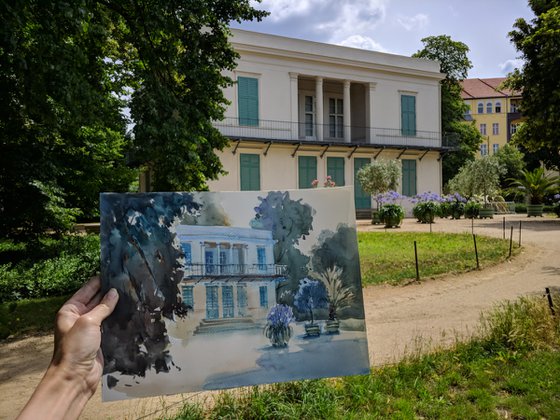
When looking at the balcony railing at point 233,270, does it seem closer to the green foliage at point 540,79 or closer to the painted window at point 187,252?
the painted window at point 187,252

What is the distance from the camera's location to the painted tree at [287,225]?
2664mm

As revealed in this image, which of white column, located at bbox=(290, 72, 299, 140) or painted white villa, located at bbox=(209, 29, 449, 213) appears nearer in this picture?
painted white villa, located at bbox=(209, 29, 449, 213)

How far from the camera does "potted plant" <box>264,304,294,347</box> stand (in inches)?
104

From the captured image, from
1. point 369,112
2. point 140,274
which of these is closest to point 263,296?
point 140,274

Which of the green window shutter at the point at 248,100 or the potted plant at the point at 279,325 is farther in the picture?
the green window shutter at the point at 248,100

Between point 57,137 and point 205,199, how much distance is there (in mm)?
9506

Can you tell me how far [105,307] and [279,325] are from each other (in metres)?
1.02

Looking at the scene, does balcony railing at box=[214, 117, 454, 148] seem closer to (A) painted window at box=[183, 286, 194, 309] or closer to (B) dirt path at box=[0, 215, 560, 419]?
(B) dirt path at box=[0, 215, 560, 419]

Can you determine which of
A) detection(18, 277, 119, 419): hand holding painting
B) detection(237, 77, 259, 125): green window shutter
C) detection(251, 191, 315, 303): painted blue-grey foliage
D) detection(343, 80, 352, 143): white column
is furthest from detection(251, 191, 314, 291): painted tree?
detection(343, 80, 352, 143): white column

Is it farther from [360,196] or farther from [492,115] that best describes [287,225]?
[492,115]

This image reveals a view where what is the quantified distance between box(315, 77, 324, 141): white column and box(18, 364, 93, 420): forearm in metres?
28.9

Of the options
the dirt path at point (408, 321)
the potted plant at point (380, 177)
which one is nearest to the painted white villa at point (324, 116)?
the potted plant at point (380, 177)

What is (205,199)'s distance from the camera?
2.59 m

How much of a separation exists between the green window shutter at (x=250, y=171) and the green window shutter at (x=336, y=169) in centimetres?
529
